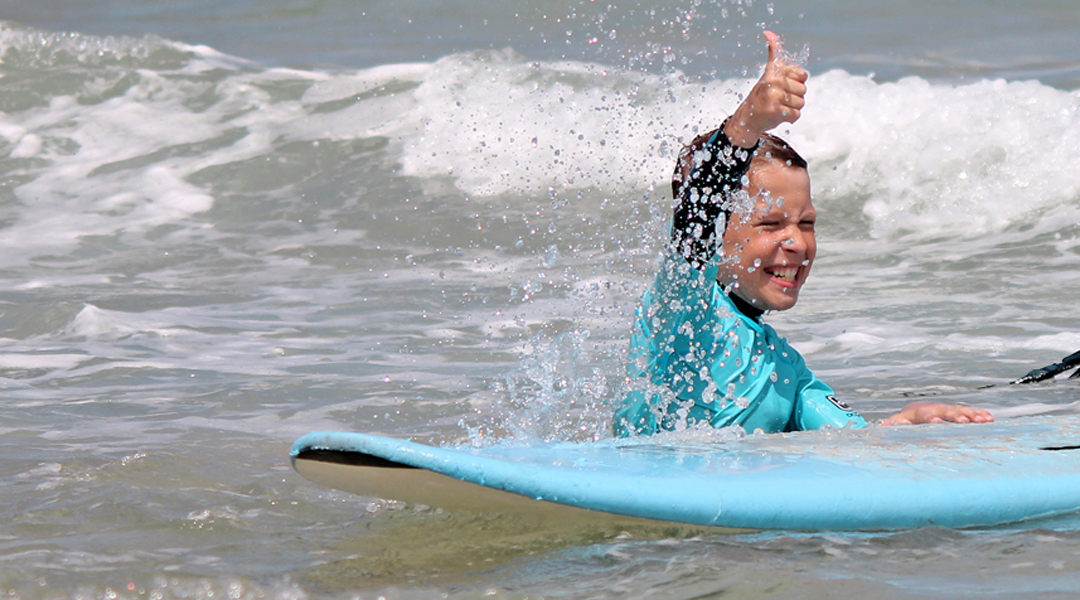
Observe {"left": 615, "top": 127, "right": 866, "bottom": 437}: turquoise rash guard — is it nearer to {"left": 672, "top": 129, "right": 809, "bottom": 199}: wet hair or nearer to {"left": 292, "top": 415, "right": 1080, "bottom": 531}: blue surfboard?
{"left": 672, "top": 129, "right": 809, "bottom": 199}: wet hair

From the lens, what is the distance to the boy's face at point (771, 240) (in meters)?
3.01

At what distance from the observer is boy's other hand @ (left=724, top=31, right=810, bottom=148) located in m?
2.66

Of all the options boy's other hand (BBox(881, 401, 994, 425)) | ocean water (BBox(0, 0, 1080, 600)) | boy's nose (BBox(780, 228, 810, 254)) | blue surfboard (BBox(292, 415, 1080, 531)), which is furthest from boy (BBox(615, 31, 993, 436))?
ocean water (BBox(0, 0, 1080, 600))

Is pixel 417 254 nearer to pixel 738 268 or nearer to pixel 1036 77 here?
pixel 738 268

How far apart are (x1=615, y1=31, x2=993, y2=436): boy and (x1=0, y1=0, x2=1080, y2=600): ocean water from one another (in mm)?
395

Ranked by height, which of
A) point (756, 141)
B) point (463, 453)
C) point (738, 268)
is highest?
point (756, 141)

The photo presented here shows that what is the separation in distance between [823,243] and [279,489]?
218 inches

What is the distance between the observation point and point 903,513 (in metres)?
2.53

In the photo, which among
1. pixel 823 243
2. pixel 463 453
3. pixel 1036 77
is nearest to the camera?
pixel 463 453

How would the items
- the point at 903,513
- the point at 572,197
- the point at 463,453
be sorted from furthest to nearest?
1. the point at 572,197
2. the point at 903,513
3. the point at 463,453

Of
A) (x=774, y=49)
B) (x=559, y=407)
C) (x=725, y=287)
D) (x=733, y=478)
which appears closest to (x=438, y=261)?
(x=559, y=407)

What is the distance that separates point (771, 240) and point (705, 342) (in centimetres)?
31

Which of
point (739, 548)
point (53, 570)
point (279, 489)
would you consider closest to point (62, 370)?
point (279, 489)

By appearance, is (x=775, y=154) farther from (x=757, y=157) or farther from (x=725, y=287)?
(x=725, y=287)
